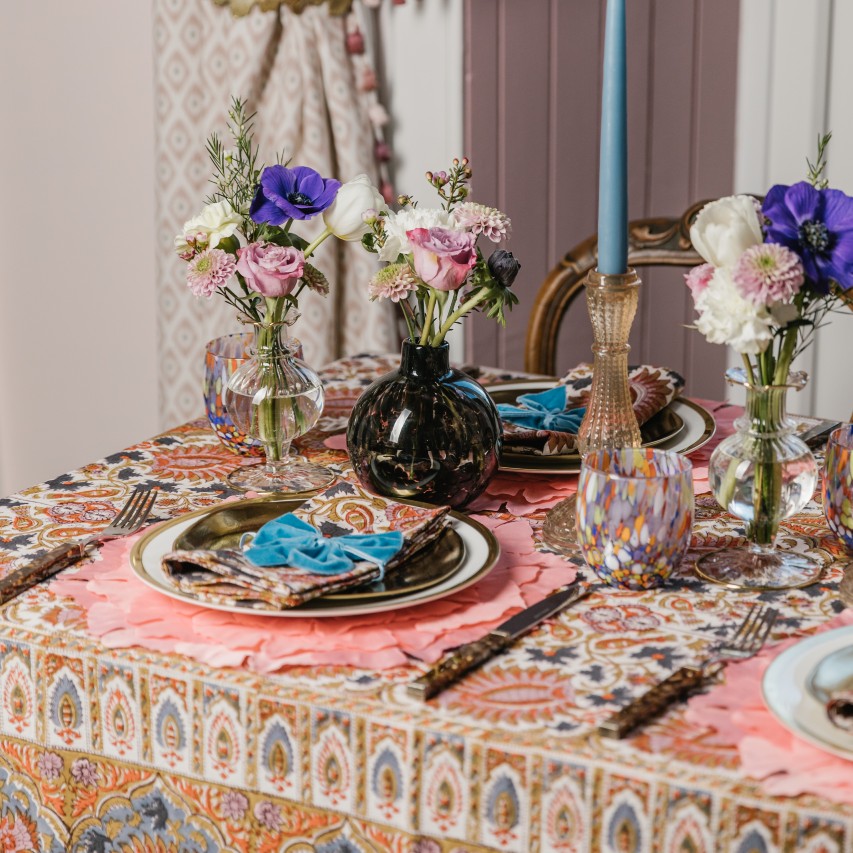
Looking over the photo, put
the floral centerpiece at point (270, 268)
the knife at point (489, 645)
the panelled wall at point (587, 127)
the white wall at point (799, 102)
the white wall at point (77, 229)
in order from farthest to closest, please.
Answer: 1. the white wall at point (77, 229)
2. the panelled wall at point (587, 127)
3. the white wall at point (799, 102)
4. the floral centerpiece at point (270, 268)
5. the knife at point (489, 645)

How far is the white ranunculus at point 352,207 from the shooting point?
1213 mm

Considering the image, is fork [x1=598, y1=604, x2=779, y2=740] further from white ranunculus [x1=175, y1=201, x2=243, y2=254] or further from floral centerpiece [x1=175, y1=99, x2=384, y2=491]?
white ranunculus [x1=175, y1=201, x2=243, y2=254]

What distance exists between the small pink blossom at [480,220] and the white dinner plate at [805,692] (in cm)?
47

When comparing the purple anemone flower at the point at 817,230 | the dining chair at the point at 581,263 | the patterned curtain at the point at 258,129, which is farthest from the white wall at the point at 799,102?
the purple anemone flower at the point at 817,230

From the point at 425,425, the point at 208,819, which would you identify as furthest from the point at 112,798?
the point at 425,425

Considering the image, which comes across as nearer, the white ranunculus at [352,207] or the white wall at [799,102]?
the white ranunculus at [352,207]

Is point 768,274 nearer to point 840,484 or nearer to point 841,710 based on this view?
point 840,484

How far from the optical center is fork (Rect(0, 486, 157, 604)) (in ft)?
3.35

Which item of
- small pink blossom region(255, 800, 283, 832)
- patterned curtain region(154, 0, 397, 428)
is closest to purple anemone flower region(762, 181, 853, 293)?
small pink blossom region(255, 800, 283, 832)

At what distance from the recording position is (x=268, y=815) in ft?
2.89

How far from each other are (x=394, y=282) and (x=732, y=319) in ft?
1.08

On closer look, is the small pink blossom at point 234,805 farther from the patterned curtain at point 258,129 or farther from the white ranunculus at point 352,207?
the patterned curtain at point 258,129

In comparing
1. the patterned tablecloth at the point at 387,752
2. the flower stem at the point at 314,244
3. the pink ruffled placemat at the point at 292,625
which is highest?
the flower stem at the point at 314,244

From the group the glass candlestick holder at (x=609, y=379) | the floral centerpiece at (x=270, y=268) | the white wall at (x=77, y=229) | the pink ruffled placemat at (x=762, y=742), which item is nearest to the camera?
the pink ruffled placemat at (x=762, y=742)
